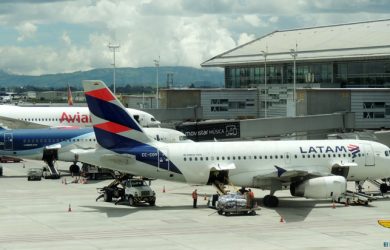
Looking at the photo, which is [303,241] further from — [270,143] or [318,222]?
[270,143]

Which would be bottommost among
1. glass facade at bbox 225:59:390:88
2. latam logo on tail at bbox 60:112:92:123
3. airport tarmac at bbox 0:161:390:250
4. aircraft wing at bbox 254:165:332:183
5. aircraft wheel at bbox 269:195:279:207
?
airport tarmac at bbox 0:161:390:250

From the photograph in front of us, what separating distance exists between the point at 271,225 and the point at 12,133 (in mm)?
38586

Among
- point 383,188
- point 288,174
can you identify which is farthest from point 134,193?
point 383,188

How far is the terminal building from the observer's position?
333 ft

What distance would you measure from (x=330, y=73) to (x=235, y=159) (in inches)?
2623

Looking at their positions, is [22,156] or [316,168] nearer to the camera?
[316,168]

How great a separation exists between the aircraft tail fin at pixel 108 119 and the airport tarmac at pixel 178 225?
15.0ft

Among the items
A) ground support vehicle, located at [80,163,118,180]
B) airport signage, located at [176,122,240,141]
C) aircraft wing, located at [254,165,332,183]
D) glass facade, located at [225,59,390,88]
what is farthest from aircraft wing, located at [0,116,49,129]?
glass facade, located at [225,59,390,88]

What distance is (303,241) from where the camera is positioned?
126 feet

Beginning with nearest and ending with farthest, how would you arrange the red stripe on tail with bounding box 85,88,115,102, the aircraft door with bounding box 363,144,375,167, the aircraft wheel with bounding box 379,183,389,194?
the red stripe on tail with bounding box 85,88,115,102
the aircraft door with bounding box 363,144,375,167
the aircraft wheel with bounding box 379,183,389,194

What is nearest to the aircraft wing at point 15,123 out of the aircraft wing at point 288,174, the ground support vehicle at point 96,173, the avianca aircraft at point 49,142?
the avianca aircraft at point 49,142

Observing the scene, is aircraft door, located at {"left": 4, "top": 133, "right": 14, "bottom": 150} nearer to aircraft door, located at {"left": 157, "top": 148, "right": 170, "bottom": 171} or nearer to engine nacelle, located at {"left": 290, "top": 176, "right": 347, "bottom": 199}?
aircraft door, located at {"left": 157, "top": 148, "right": 170, "bottom": 171}

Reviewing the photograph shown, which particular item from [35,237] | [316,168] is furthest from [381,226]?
[35,237]

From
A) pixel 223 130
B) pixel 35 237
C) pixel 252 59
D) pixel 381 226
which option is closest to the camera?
pixel 35 237
